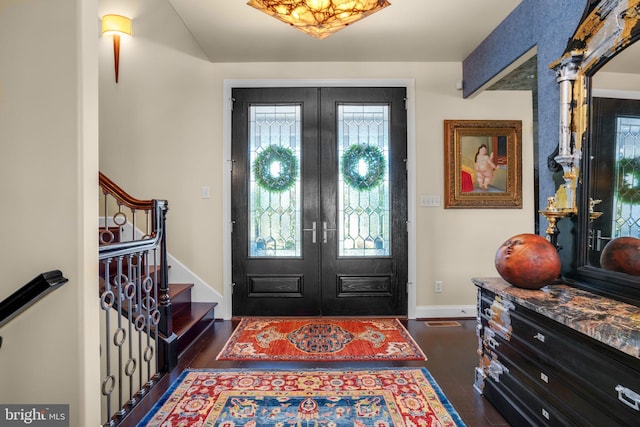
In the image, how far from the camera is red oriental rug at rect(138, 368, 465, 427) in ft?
6.36

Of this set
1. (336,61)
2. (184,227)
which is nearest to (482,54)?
(336,61)

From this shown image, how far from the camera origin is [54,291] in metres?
1.42

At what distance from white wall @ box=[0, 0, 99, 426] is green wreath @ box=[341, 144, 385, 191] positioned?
267cm

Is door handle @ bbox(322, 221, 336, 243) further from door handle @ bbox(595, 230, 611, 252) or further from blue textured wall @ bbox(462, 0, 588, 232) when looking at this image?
door handle @ bbox(595, 230, 611, 252)

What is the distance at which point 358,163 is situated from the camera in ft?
12.4

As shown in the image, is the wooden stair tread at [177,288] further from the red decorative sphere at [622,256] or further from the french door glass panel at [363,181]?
the red decorative sphere at [622,256]

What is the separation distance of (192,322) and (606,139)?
10.5ft

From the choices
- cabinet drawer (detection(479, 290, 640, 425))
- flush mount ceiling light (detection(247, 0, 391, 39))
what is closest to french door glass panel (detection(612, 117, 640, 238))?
cabinet drawer (detection(479, 290, 640, 425))

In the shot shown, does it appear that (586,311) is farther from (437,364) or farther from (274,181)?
(274,181)

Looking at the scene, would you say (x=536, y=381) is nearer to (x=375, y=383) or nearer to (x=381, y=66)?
(x=375, y=383)

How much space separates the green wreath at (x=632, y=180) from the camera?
5.52ft

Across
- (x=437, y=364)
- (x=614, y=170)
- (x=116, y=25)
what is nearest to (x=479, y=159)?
(x=614, y=170)

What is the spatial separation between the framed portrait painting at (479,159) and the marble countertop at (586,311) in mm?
1907

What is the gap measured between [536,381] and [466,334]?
5.65 feet
